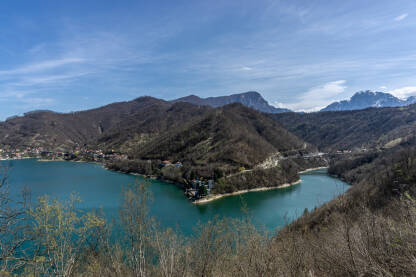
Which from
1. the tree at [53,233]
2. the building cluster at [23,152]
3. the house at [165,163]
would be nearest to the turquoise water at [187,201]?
the house at [165,163]

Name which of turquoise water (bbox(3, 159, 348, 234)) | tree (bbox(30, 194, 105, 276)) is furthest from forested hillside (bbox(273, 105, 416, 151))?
tree (bbox(30, 194, 105, 276))

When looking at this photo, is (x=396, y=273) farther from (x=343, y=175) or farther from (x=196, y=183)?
(x=343, y=175)

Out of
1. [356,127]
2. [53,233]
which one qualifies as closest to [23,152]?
[53,233]

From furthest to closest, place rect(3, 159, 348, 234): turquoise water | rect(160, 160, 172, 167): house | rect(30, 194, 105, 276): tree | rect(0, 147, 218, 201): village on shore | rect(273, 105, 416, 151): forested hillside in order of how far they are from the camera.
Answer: rect(273, 105, 416, 151): forested hillside < rect(0, 147, 218, 201): village on shore < rect(160, 160, 172, 167): house < rect(3, 159, 348, 234): turquoise water < rect(30, 194, 105, 276): tree

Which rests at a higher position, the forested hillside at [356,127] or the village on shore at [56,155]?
the forested hillside at [356,127]

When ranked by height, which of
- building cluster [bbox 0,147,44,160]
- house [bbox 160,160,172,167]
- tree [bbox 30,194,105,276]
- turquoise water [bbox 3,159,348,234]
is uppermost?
building cluster [bbox 0,147,44,160]

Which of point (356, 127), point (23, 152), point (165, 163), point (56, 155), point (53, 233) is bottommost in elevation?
point (165, 163)

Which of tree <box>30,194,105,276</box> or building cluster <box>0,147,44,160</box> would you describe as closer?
tree <box>30,194,105,276</box>

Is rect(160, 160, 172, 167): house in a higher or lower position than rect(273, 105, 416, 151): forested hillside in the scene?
lower

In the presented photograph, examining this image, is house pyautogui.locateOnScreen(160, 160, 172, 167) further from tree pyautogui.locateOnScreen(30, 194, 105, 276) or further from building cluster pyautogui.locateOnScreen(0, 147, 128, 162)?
tree pyautogui.locateOnScreen(30, 194, 105, 276)

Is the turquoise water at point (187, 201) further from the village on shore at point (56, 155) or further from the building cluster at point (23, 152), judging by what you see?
the building cluster at point (23, 152)

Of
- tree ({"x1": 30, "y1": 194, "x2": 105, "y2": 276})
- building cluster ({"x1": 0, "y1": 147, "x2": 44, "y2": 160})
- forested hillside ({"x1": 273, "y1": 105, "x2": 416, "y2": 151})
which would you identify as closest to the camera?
tree ({"x1": 30, "y1": 194, "x2": 105, "y2": 276})

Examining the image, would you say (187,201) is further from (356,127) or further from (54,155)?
(356,127)
